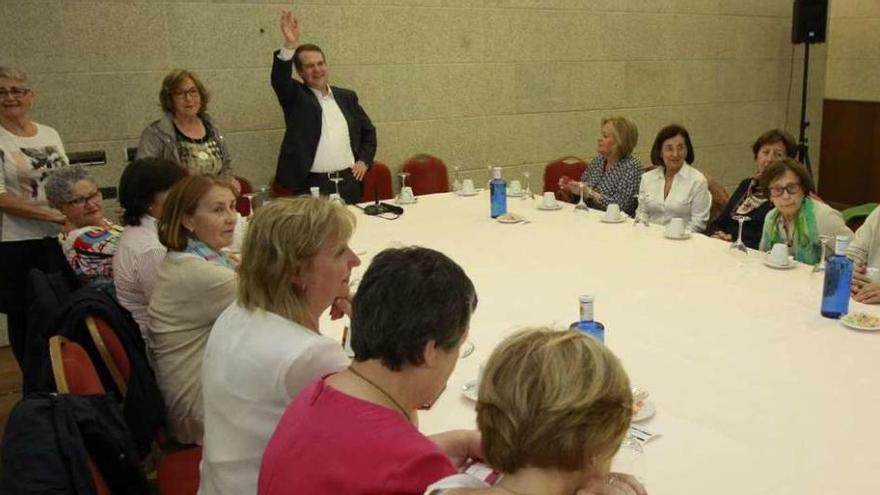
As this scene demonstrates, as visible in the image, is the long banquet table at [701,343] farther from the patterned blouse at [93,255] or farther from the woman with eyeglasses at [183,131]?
the woman with eyeglasses at [183,131]

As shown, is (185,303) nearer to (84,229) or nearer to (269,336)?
(269,336)

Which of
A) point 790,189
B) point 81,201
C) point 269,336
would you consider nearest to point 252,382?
point 269,336

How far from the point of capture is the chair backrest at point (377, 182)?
5.20 m

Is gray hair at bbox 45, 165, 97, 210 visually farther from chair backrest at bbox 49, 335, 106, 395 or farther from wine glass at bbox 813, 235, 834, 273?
wine glass at bbox 813, 235, 834, 273

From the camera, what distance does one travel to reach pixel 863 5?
712 centimetres

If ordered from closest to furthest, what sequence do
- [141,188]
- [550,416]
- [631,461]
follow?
1. [550,416]
2. [631,461]
3. [141,188]

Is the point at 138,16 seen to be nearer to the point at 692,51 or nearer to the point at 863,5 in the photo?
the point at 692,51

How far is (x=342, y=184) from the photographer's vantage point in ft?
15.8

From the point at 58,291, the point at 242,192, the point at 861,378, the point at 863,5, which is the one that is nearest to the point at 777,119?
the point at 863,5

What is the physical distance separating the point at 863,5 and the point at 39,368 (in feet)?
24.9

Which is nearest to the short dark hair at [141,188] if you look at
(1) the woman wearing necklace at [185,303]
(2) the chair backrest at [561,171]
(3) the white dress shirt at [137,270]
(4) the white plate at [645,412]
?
(3) the white dress shirt at [137,270]

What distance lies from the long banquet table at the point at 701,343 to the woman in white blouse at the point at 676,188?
629 millimetres

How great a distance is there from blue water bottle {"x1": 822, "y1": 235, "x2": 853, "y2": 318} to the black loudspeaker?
5.31 metres

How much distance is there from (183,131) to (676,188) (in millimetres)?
2674
